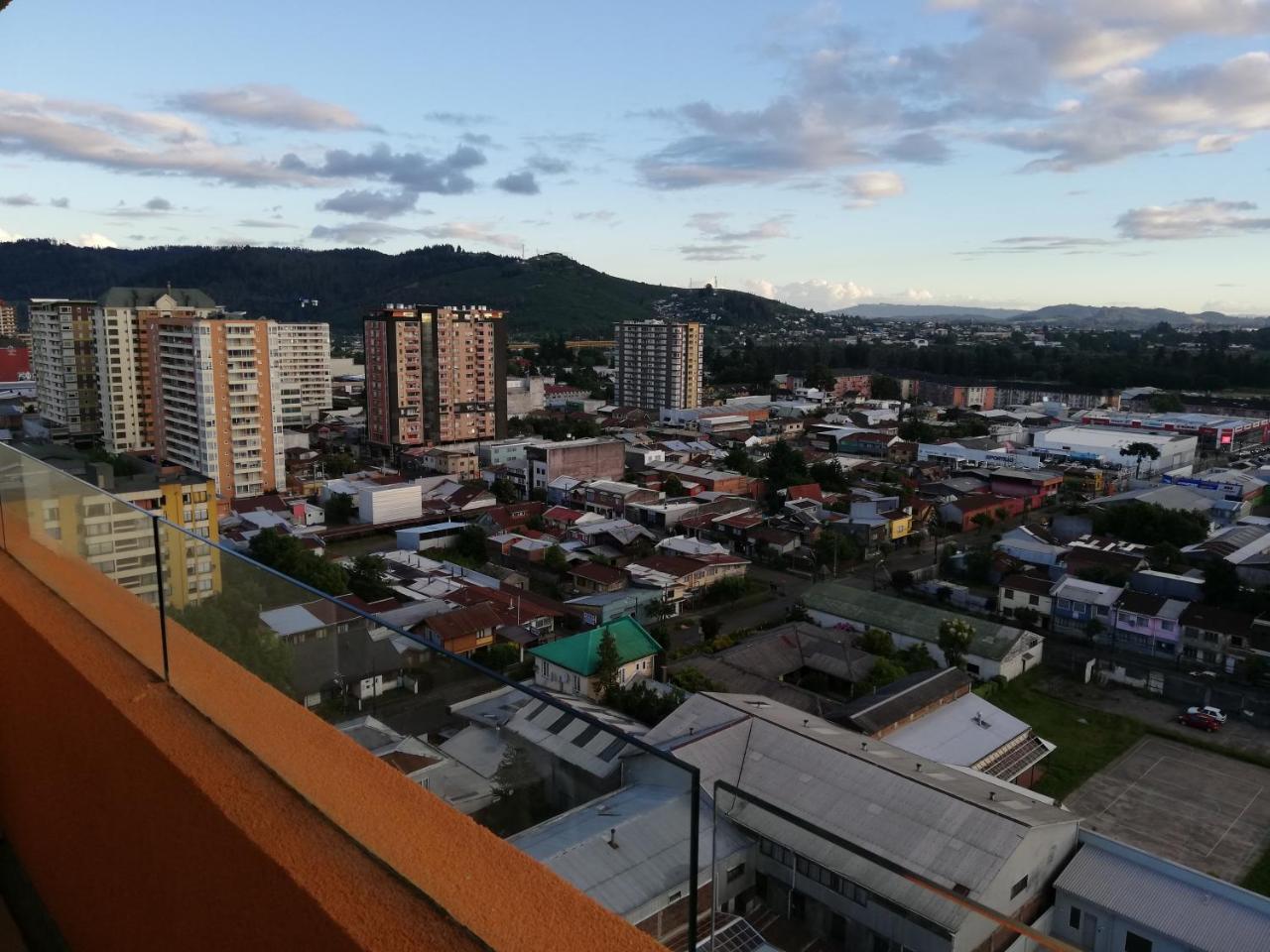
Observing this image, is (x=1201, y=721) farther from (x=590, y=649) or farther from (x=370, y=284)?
(x=370, y=284)

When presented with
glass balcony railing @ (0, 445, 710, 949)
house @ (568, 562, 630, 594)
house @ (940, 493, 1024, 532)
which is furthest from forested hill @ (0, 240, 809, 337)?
glass balcony railing @ (0, 445, 710, 949)

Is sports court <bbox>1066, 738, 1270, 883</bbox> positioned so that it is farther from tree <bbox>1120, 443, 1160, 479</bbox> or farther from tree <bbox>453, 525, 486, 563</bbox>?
tree <bbox>1120, 443, 1160, 479</bbox>

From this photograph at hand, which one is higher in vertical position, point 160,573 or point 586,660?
point 160,573

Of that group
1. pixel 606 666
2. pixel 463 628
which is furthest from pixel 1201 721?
pixel 463 628

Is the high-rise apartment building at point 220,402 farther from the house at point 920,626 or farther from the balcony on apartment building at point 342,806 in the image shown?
the balcony on apartment building at point 342,806

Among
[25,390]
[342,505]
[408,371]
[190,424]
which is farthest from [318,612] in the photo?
[25,390]

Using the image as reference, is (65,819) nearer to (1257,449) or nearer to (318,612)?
(318,612)

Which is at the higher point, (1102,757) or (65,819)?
(65,819)
